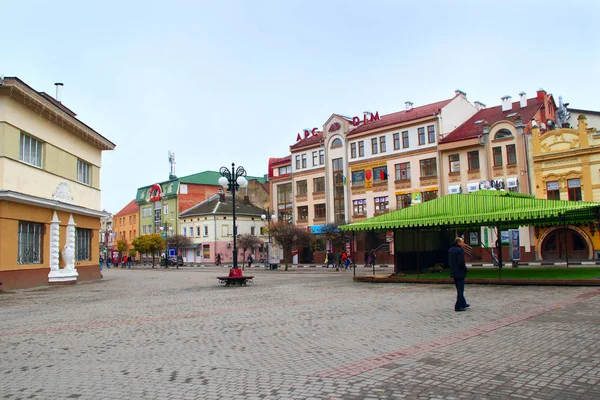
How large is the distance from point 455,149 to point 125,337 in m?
39.1

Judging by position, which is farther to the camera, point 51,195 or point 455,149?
point 455,149

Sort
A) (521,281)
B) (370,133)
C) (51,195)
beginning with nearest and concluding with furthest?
(521,281) < (51,195) < (370,133)

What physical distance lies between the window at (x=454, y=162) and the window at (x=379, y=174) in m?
6.72

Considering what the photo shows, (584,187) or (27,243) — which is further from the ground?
(584,187)

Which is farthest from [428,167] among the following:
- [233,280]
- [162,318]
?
[162,318]

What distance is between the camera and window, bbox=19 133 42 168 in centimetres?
2144

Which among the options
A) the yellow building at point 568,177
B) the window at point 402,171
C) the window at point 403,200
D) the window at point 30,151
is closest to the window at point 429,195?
the window at point 403,200

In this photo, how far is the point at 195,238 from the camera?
70.7 m

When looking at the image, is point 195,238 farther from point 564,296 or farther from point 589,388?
point 589,388

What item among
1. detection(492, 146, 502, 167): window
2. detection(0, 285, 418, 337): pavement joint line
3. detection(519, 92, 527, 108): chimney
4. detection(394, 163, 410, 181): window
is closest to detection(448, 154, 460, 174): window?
detection(492, 146, 502, 167): window

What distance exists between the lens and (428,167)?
46094 mm

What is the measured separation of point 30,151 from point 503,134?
33.9 m

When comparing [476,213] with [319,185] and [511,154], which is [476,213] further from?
[319,185]

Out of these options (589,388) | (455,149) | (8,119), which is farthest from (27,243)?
(455,149)
